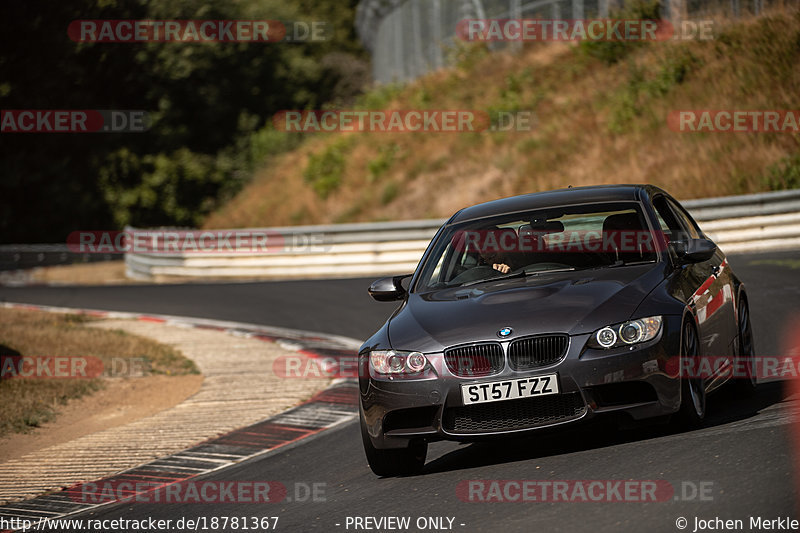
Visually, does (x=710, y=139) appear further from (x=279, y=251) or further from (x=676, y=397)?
(x=676, y=397)

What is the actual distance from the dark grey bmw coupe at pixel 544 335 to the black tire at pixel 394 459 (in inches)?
0.4

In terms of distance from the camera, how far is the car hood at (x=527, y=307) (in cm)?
605

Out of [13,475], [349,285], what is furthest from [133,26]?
[13,475]

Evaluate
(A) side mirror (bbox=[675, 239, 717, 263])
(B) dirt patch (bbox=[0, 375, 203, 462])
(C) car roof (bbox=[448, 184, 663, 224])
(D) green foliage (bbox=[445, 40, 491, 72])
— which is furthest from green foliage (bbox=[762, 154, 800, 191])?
(D) green foliage (bbox=[445, 40, 491, 72])

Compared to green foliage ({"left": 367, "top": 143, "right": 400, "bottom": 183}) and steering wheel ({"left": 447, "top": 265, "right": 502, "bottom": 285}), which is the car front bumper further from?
green foliage ({"left": 367, "top": 143, "right": 400, "bottom": 183})

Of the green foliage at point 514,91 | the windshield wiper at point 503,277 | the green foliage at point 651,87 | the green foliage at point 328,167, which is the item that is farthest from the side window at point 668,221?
the green foliage at point 328,167

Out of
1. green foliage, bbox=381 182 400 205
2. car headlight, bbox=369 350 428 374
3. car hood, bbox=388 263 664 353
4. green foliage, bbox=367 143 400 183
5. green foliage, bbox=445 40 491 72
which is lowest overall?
car headlight, bbox=369 350 428 374

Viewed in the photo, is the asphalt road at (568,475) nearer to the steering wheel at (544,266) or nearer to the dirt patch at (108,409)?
the steering wheel at (544,266)

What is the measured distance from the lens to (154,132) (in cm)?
5000

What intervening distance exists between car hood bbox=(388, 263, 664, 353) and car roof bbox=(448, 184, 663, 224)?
0.76m

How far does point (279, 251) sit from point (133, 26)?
795 inches

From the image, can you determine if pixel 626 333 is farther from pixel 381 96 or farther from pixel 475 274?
pixel 381 96

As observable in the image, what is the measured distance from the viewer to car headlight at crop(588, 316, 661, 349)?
5.95m

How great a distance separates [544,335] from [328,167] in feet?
100
